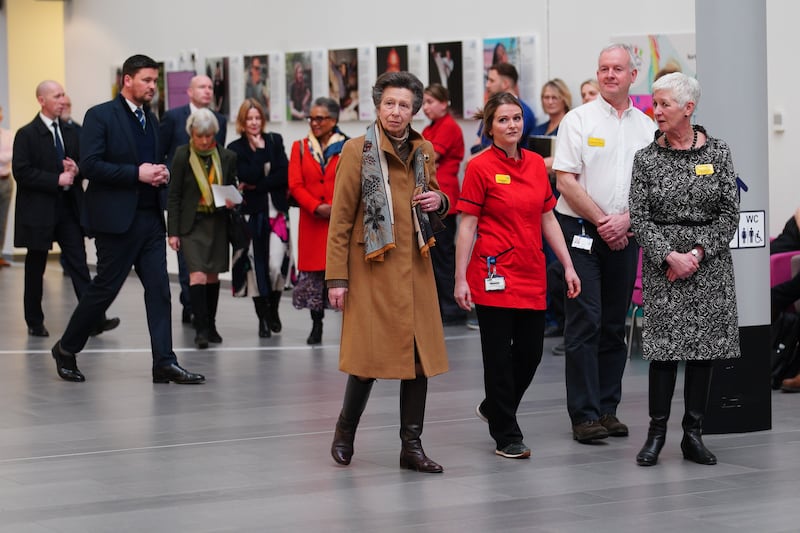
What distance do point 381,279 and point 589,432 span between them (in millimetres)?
1472

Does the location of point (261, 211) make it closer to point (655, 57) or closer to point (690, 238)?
point (655, 57)

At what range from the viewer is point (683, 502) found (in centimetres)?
616

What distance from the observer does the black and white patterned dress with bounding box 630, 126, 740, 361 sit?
6820 mm

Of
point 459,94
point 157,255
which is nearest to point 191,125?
point 157,255

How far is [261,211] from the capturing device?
1225 cm

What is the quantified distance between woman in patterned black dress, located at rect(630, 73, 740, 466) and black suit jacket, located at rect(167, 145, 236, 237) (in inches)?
201

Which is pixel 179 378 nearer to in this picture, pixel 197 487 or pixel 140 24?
pixel 197 487

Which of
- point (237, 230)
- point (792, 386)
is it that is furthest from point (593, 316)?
point (237, 230)

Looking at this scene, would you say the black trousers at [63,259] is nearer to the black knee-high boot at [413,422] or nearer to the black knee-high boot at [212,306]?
the black knee-high boot at [212,306]

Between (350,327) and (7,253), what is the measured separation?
1556cm

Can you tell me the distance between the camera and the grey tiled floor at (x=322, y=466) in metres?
5.93

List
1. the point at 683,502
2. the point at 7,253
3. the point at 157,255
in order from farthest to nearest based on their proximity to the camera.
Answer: the point at 7,253 < the point at 157,255 < the point at 683,502

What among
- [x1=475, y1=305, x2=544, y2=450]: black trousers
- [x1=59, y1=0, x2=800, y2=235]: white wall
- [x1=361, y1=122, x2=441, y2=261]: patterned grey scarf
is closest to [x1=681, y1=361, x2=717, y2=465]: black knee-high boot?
[x1=475, y1=305, x2=544, y2=450]: black trousers

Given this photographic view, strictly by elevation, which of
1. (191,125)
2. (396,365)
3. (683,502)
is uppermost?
(191,125)
